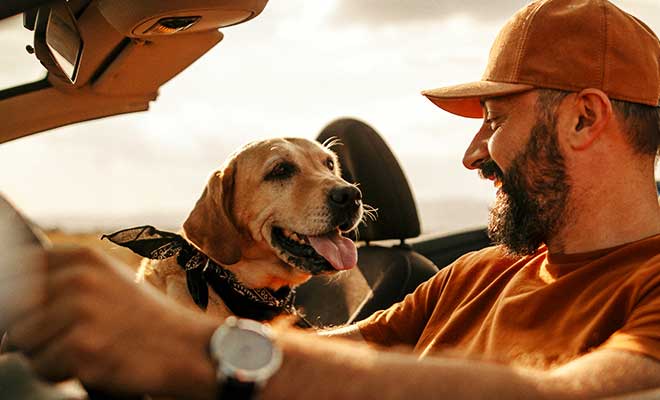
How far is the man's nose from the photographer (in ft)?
8.30

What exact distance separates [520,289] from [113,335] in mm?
1463

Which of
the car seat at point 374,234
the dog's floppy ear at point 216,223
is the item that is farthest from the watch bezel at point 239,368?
the car seat at point 374,234

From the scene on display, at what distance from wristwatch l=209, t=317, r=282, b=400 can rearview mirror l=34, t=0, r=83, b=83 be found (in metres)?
0.77

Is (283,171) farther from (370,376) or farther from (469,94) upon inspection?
(370,376)

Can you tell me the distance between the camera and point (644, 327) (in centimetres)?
164

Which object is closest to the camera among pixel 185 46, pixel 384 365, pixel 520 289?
pixel 384 365


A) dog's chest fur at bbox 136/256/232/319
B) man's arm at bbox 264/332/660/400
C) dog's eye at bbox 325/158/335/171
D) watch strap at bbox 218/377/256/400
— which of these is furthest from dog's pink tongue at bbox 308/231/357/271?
watch strap at bbox 218/377/256/400

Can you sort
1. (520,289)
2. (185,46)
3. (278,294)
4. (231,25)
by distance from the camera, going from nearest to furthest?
(231,25) < (185,46) < (520,289) < (278,294)

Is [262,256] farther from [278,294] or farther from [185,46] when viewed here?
[185,46]

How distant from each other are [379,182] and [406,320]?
116 centimetres

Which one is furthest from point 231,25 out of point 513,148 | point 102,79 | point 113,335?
point 113,335

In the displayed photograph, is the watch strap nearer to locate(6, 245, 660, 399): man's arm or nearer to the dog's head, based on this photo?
locate(6, 245, 660, 399): man's arm

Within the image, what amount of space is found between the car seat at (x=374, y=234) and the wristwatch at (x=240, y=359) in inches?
100

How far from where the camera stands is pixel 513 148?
7.75ft
